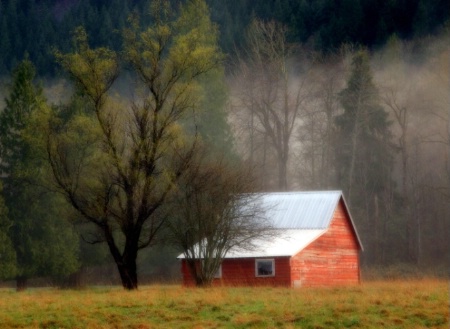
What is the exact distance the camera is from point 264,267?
150ft

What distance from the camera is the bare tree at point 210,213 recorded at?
1636 inches

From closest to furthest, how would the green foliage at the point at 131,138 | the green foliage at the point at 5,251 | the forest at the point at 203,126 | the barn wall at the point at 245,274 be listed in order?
the green foliage at the point at 131,138, the forest at the point at 203,126, the barn wall at the point at 245,274, the green foliage at the point at 5,251

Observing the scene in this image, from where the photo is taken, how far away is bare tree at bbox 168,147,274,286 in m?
41.6

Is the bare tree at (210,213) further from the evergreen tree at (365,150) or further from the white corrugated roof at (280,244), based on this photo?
the evergreen tree at (365,150)

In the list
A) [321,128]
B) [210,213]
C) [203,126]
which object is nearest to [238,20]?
[321,128]

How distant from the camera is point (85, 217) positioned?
39812mm

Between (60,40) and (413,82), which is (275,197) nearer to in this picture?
(413,82)

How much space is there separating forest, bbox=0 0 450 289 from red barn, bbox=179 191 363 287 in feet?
10.4

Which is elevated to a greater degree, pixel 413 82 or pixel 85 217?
pixel 413 82

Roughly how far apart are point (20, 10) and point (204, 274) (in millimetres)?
89492

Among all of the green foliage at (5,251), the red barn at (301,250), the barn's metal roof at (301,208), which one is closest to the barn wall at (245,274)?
the red barn at (301,250)

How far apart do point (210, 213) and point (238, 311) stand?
14615 millimetres

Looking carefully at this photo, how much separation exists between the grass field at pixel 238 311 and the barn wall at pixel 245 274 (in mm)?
13137

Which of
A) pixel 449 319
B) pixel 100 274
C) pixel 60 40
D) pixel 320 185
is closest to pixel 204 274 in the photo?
pixel 449 319
